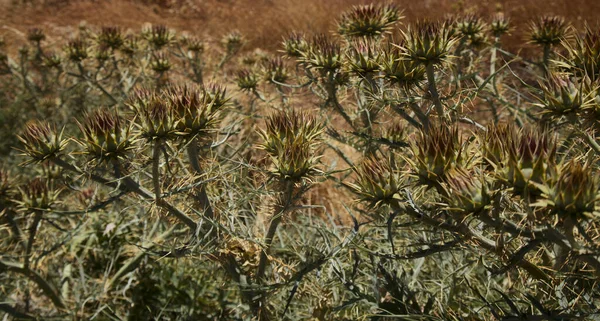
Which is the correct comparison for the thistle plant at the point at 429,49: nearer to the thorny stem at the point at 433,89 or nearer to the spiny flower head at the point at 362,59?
the thorny stem at the point at 433,89

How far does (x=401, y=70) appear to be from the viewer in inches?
69.5

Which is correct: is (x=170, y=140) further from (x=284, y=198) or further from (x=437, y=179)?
(x=437, y=179)

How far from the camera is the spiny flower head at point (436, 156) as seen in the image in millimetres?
1245

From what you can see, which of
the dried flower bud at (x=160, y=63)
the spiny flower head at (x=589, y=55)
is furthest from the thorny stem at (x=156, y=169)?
the dried flower bud at (x=160, y=63)

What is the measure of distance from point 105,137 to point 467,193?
122cm

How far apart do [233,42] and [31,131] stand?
2892 millimetres

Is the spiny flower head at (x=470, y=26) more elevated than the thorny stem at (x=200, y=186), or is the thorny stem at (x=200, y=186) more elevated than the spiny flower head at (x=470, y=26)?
the spiny flower head at (x=470, y=26)

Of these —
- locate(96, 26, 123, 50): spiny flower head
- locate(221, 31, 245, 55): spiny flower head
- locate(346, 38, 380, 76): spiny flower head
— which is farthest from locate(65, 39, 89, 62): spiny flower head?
locate(346, 38, 380, 76): spiny flower head

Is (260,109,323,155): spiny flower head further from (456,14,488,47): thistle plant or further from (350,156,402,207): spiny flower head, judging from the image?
(456,14,488,47): thistle plant

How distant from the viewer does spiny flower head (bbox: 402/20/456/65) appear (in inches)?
65.7

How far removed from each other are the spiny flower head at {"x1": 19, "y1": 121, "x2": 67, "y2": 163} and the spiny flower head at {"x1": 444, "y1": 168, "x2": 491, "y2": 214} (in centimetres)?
146

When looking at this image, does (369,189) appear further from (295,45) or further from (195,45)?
(195,45)

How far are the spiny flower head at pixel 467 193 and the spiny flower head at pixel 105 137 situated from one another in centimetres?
114

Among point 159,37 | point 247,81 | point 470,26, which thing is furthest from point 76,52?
point 470,26
